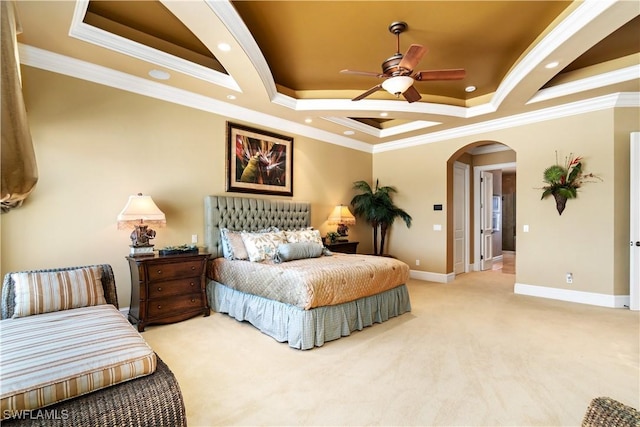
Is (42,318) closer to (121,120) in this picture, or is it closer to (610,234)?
(121,120)

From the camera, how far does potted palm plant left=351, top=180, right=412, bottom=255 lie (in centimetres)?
624

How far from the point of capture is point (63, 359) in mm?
1415

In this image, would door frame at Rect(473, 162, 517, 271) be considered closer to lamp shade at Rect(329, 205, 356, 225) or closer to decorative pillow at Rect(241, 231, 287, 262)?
lamp shade at Rect(329, 205, 356, 225)

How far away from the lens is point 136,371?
149 cm

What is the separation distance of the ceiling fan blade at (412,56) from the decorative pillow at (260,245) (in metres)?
2.54

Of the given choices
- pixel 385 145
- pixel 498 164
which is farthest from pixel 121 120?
pixel 498 164

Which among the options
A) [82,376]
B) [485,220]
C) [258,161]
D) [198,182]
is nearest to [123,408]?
[82,376]

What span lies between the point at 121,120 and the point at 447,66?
4.05m

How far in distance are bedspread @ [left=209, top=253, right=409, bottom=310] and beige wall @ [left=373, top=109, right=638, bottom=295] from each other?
8.58 feet

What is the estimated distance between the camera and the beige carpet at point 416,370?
1.92m

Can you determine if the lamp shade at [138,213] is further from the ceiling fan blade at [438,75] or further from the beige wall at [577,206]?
the beige wall at [577,206]

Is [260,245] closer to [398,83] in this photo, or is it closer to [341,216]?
[341,216]

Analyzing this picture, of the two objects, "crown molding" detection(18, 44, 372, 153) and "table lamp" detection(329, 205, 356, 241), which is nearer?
"crown molding" detection(18, 44, 372, 153)

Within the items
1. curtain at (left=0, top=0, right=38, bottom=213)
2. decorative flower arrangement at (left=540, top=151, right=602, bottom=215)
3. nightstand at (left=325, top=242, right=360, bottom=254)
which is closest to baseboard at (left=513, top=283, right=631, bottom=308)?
decorative flower arrangement at (left=540, top=151, right=602, bottom=215)
